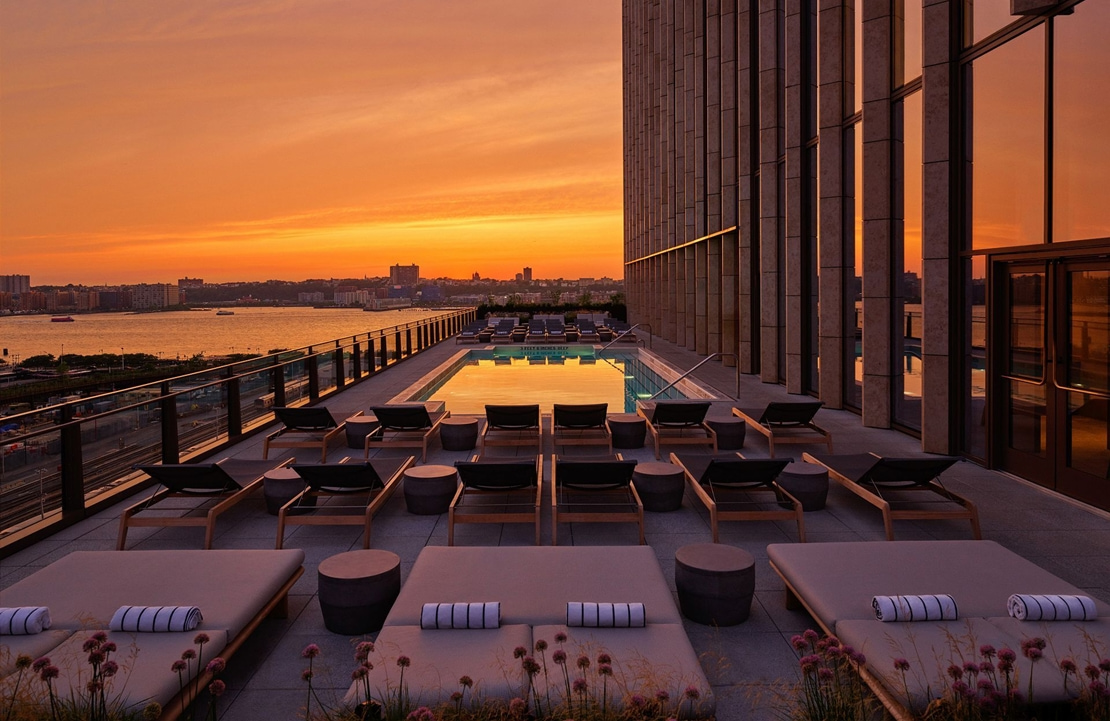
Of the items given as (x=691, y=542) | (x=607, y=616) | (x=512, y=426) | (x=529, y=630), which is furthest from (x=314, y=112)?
(x=607, y=616)

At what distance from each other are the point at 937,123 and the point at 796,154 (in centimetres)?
598

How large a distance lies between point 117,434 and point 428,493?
12.2 feet

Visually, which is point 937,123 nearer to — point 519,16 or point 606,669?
point 606,669

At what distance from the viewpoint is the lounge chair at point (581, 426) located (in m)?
9.59

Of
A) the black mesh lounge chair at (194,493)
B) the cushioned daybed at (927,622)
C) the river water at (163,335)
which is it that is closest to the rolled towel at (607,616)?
the cushioned daybed at (927,622)

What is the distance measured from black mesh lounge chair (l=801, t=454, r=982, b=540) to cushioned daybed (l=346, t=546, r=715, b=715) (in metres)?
2.66

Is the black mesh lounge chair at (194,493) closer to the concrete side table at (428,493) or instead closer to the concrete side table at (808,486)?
the concrete side table at (428,493)

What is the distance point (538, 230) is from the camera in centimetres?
7588

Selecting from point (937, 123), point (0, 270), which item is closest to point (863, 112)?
point (937, 123)

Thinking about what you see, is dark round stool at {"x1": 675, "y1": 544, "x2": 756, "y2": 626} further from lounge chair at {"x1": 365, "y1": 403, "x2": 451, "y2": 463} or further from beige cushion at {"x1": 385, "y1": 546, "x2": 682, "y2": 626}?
lounge chair at {"x1": 365, "y1": 403, "x2": 451, "y2": 463}

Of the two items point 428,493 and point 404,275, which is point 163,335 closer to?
point 404,275

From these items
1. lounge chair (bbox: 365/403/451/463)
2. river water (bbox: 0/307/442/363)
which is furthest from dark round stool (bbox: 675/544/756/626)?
river water (bbox: 0/307/442/363)

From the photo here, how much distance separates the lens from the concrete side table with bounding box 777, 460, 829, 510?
7.04m

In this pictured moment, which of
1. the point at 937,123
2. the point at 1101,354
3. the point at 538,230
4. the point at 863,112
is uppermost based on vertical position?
the point at 538,230
